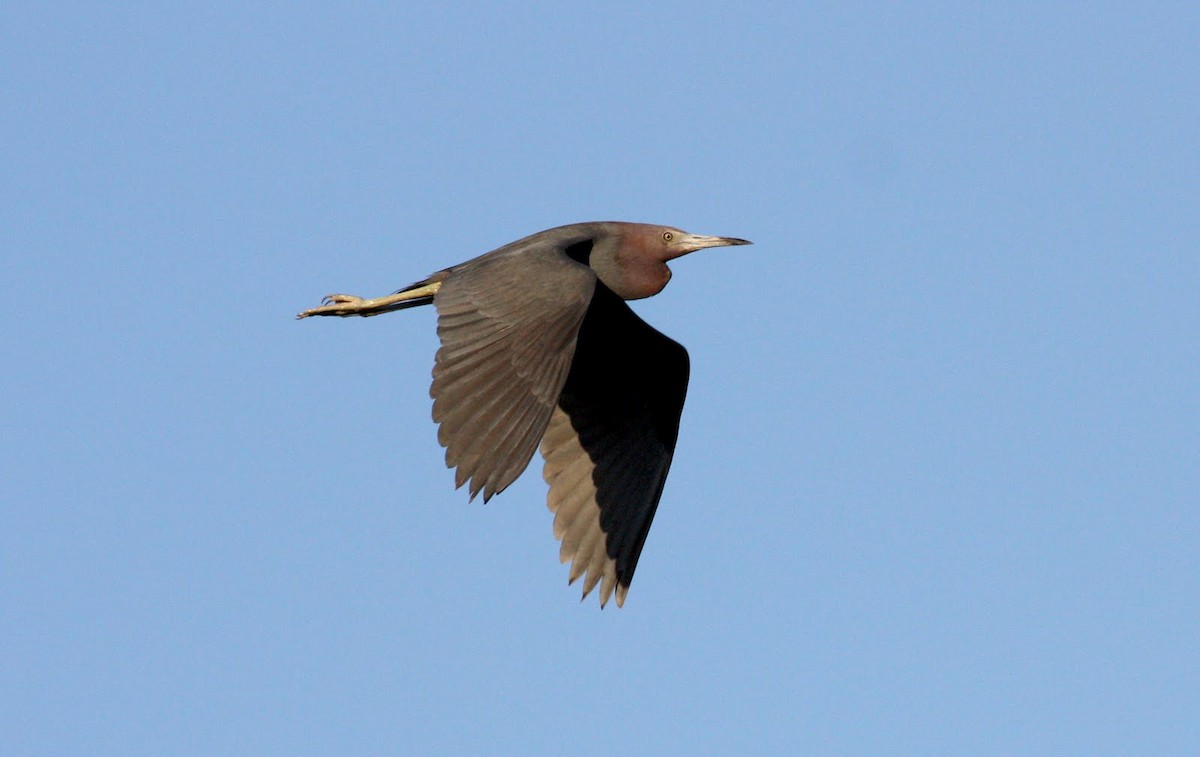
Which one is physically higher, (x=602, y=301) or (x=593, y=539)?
(x=602, y=301)

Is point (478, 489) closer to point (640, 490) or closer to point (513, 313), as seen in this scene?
point (513, 313)

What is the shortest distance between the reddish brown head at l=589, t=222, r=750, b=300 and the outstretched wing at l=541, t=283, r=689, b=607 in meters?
0.14

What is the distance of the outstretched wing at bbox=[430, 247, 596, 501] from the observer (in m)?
9.63

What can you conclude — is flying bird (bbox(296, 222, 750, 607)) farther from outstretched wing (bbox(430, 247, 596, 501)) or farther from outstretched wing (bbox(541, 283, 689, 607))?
outstretched wing (bbox(430, 247, 596, 501))

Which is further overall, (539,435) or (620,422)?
(620,422)

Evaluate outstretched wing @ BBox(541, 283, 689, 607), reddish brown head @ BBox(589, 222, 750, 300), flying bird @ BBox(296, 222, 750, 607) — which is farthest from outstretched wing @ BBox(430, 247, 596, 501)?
outstretched wing @ BBox(541, 283, 689, 607)

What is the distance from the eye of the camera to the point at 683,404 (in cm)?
1276

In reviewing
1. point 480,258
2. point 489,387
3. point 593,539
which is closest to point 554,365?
point 489,387

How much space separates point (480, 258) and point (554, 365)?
6.12 ft

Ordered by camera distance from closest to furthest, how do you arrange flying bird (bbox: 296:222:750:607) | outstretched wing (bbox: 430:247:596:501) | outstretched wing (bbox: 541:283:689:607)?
1. outstretched wing (bbox: 430:247:596:501)
2. flying bird (bbox: 296:222:750:607)
3. outstretched wing (bbox: 541:283:689:607)

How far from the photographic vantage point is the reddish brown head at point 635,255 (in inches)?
486

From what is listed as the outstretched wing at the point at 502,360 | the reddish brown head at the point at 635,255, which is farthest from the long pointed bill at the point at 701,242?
the outstretched wing at the point at 502,360

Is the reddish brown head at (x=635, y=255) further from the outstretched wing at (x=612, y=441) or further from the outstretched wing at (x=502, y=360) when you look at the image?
the outstretched wing at (x=502, y=360)

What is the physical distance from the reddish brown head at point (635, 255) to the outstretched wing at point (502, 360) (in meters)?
1.65
